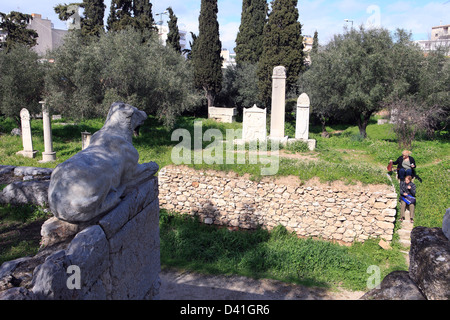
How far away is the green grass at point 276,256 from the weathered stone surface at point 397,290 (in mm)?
5726

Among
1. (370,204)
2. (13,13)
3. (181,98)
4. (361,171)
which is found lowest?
(370,204)

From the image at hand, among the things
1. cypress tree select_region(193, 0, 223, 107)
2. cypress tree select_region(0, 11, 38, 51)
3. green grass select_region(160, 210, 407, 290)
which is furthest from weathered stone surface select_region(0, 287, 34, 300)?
cypress tree select_region(0, 11, 38, 51)

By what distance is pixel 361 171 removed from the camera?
1037 cm

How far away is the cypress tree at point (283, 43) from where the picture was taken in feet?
71.0

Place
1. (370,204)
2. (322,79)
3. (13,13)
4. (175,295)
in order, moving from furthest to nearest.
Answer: (13,13) < (322,79) < (370,204) < (175,295)

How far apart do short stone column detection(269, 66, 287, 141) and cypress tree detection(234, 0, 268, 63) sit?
13802 mm

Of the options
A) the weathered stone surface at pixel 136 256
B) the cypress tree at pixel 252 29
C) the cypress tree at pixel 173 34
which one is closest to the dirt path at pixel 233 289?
the weathered stone surface at pixel 136 256

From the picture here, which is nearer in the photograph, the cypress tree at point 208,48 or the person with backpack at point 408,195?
the person with backpack at point 408,195

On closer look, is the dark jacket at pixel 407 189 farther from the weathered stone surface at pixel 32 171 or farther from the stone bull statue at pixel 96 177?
the weathered stone surface at pixel 32 171

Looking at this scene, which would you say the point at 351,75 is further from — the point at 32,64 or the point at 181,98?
the point at 32,64

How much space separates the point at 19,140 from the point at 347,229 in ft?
→ 51.6

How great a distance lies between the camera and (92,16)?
27297 mm
